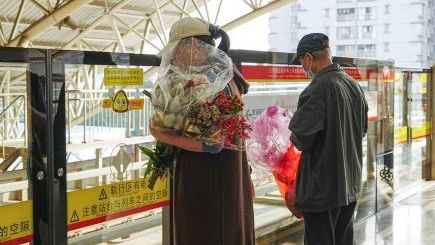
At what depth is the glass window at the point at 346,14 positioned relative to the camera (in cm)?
995

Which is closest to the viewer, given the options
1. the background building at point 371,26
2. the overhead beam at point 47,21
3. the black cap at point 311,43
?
the black cap at point 311,43

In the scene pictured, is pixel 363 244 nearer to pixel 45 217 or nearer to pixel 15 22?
pixel 45 217

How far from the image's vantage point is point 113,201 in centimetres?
259

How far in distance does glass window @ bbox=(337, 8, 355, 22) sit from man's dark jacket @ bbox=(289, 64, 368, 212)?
7727 millimetres

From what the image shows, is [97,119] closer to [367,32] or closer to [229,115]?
[229,115]

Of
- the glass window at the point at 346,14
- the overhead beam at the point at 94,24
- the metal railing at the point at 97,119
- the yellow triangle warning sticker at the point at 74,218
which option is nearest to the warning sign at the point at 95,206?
the yellow triangle warning sticker at the point at 74,218

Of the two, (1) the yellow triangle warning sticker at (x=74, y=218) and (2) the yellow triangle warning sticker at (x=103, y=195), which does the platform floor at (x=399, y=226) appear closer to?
(2) the yellow triangle warning sticker at (x=103, y=195)

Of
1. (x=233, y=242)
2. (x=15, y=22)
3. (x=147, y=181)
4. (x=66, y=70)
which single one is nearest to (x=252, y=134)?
(x=147, y=181)

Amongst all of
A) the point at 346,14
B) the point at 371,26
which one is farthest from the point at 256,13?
the point at 371,26

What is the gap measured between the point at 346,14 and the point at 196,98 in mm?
8340

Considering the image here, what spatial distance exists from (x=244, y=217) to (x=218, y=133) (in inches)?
16.2

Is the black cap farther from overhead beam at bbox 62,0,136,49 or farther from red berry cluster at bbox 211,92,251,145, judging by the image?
overhead beam at bbox 62,0,136,49

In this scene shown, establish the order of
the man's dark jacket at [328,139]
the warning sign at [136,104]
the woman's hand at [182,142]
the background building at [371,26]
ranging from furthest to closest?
the background building at [371,26] < the warning sign at [136,104] < the man's dark jacket at [328,139] < the woman's hand at [182,142]

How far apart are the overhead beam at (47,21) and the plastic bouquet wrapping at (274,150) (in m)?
7.24
